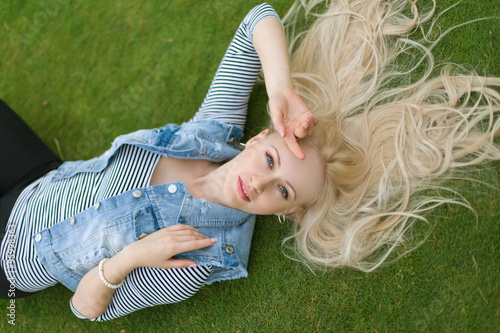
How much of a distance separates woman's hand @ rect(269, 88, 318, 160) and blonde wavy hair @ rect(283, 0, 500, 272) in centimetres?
27

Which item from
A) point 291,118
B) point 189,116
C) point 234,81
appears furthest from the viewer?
point 189,116

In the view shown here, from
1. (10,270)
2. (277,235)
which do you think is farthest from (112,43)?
(277,235)

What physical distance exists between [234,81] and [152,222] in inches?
46.4

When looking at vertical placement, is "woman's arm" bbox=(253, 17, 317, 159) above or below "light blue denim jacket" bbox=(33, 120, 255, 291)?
above

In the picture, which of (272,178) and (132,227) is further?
(132,227)

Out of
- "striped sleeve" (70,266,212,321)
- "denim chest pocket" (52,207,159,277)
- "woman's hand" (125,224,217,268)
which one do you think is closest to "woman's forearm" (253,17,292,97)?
"woman's hand" (125,224,217,268)

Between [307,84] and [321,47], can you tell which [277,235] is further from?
[321,47]

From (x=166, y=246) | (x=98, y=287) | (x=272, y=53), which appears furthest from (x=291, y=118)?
(x=98, y=287)

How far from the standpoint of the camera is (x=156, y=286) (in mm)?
2404

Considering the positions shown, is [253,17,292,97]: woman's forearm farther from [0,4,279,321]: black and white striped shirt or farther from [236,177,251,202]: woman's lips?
[236,177,251,202]: woman's lips

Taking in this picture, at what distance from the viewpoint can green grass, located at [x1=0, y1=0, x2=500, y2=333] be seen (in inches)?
96.3

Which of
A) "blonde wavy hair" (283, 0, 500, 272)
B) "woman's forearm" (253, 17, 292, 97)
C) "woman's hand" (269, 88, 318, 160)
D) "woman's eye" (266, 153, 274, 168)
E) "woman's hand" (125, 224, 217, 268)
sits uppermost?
"woman's forearm" (253, 17, 292, 97)

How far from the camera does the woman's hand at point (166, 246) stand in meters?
2.22

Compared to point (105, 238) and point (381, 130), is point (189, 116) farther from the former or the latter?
point (381, 130)
